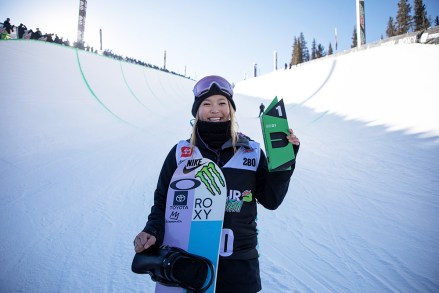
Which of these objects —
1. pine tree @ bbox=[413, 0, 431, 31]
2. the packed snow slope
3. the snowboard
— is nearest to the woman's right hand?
the snowboard

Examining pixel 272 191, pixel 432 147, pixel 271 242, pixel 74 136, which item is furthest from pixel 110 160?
pixel 432 147

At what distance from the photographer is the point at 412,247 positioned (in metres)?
2.78

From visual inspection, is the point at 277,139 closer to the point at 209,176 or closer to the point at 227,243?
the point at 209,176

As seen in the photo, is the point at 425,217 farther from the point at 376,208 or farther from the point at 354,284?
the point at 354,284

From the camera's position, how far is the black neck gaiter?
1.52m

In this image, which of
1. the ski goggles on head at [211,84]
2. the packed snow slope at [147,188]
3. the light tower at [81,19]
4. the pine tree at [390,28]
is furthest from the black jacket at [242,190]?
the pine tree at [390,28]

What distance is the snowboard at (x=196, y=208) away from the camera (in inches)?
56.5

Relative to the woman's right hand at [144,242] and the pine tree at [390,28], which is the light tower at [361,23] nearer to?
the woman's right hand at [144,242]

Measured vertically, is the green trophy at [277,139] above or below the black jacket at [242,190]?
above

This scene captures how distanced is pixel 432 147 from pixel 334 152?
Answer: 2238mm

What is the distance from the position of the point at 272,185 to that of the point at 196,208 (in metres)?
0.54

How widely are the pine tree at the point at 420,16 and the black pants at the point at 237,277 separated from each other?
182 feet

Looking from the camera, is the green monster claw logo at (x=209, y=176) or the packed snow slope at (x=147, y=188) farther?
the packed snow slope at (x=147, y=188)

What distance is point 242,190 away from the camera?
1.44 metres
